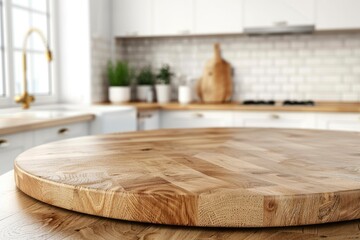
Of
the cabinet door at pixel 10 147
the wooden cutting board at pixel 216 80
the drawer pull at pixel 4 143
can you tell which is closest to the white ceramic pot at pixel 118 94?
the wooden cutting board at pixel 216 80

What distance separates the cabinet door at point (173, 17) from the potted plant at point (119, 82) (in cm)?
50

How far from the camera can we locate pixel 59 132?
348 centimetres

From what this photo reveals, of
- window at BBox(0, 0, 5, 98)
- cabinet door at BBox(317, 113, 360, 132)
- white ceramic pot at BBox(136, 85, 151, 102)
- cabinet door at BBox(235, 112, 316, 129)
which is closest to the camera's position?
window at BBox(0, 0, 5, 98)

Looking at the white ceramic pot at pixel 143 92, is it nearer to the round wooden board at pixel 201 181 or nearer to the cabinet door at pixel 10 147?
the cabinet door at pixel 10 147

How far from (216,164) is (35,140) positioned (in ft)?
6.84

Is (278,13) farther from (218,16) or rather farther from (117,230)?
(117,230)

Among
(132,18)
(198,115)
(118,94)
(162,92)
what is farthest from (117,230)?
(132,18)

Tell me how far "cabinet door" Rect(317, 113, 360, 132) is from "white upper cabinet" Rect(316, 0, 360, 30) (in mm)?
870

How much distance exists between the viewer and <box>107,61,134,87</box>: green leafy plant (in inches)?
196

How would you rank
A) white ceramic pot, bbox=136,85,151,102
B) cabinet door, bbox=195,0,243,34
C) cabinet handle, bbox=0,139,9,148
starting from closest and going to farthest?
cabinet handle, bbox=0,139,9,148 → cabinet door, bbox=195,0,243,34 → white ceramic pot, bbox=136,85,151,102

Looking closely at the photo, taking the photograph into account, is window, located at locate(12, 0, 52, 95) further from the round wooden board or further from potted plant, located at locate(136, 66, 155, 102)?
the round wooden board

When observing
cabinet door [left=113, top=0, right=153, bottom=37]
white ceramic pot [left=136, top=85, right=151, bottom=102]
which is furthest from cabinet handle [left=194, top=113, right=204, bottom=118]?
cabinet door [left=113, top=0, right=153, bottom=37]

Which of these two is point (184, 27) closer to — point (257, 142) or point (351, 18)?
point (351, 18)

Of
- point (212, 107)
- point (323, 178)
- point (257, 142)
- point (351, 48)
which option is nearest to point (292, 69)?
point (351, 48)
